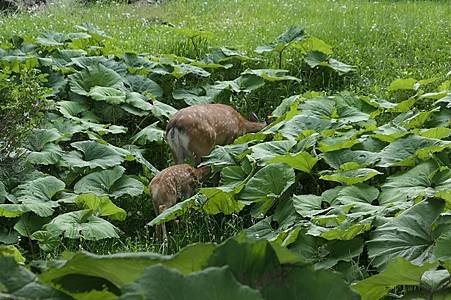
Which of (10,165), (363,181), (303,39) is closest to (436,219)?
(363,181)

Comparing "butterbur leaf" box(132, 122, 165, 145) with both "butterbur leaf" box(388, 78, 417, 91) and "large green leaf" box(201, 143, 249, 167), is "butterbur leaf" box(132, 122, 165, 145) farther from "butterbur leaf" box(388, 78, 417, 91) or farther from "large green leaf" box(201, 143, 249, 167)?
"butterbur leaf" box(388, 78, 417, 91)

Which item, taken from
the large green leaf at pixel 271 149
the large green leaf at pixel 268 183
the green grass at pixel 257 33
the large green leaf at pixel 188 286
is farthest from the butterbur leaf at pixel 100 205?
the large green leaf at pixel 188 286

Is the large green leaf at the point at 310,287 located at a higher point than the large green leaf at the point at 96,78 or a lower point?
higher

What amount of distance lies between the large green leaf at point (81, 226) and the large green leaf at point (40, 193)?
0.68ft

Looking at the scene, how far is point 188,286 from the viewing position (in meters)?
1.28

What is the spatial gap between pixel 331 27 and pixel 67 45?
12.8ft

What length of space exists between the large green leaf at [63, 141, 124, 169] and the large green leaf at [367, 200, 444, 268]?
3042mm

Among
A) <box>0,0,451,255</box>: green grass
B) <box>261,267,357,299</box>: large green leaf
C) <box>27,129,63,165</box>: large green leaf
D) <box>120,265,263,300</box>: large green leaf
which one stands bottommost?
<box>0,0,451,255</box>: green grass

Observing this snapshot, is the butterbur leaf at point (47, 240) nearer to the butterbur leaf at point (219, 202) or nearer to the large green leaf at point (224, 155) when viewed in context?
the butterbur leaf at point (219, 202)

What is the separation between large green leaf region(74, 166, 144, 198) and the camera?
6590 mm

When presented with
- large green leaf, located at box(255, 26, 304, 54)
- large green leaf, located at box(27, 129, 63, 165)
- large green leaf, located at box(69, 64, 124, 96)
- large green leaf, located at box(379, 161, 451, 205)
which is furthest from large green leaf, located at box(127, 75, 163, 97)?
large green leaf, located at box(379, 161, 451, 205)

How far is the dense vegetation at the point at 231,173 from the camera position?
1448mm

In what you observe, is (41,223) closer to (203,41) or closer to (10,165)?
(10,165)

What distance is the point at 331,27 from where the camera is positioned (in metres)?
11.4
